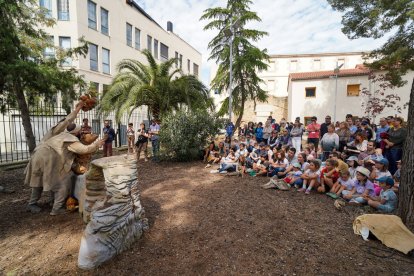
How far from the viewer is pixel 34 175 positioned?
13.6 ft

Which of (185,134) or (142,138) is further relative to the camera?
(142,138)

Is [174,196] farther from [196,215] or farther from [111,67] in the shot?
[111,67]

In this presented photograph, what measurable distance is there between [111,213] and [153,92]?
8.30 meters

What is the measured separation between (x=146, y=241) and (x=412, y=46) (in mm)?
13145

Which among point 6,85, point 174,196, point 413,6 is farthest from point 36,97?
point 413,6

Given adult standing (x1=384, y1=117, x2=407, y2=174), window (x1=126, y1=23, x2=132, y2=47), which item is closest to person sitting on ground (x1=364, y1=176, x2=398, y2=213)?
adult standing (x1=384, y1=117, x2=407, y2=174)

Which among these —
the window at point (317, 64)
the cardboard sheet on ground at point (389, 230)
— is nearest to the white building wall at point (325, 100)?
the window at point (317, 64)

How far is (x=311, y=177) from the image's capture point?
5.94m

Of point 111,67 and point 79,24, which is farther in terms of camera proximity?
point 111,67

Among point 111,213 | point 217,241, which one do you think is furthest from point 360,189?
point 111,213

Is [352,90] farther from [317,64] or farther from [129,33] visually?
[129,33]

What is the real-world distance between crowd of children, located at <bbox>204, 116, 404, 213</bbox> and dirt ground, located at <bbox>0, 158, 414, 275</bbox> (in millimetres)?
596

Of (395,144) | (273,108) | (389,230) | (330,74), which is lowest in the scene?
(389,230)

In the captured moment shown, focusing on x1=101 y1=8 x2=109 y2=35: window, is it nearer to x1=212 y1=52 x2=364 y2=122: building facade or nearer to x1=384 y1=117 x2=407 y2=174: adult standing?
x1=212 y1=52 x2=364 y2=122: building facade
